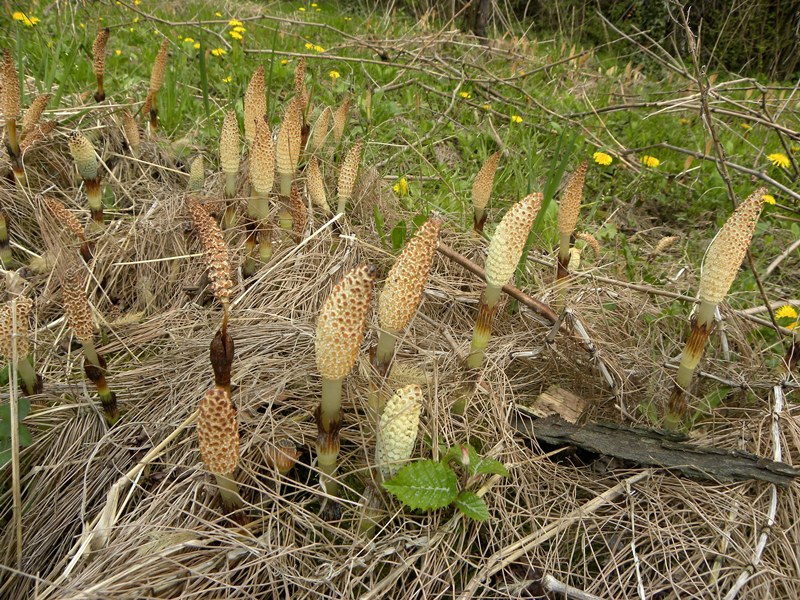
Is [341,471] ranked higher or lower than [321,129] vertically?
lower

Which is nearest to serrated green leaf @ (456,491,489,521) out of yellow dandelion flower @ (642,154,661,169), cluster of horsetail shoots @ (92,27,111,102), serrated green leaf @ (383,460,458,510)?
serrated green leaf @ (383,460,458,510)

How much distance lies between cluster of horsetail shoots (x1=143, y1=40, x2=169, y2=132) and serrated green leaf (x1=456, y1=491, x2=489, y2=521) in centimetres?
260

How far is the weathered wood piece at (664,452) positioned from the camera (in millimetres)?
1637

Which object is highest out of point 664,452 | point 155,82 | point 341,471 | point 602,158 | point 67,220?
point 155,82

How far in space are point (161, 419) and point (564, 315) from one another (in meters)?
1.39

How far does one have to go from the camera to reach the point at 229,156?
2355mm

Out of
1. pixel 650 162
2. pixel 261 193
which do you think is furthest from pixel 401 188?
pixel 650 162

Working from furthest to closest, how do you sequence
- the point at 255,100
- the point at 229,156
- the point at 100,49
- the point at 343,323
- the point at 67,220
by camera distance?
the point at 100,49 → the point at 255,100 → the point at 229,156 → the point at 67,220 → the point at 343,323

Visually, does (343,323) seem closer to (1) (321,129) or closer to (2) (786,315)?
(1) (321,129)

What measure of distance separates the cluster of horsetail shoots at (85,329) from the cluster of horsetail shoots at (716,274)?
5.80ft

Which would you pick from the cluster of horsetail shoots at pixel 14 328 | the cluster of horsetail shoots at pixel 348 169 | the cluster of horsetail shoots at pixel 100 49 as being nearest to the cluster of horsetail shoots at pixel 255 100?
the cluster of horsetail shoots at pixel 348 169

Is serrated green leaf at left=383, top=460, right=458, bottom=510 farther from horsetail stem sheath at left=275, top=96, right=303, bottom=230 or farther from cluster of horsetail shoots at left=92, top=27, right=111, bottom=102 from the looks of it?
cluster of horsetail shoots at left=92, top=27, right=111, bottom=102

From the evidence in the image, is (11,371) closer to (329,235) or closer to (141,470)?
(141,470)

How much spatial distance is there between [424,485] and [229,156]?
159 cm
